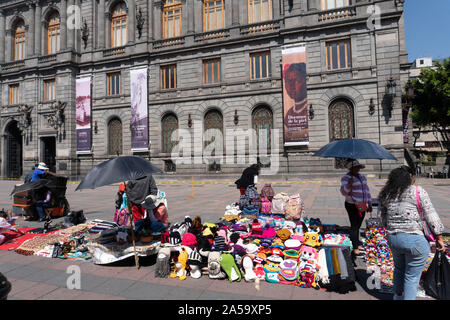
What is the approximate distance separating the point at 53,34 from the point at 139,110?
14.8 meters

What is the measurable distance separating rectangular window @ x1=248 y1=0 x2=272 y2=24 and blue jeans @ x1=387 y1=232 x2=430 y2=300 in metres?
22.8

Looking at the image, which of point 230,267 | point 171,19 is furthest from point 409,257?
point 171,19

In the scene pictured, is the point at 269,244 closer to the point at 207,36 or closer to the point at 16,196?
the point at 16,196

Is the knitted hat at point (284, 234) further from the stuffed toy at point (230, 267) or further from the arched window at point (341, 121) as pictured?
the arched window at point (341, 121)

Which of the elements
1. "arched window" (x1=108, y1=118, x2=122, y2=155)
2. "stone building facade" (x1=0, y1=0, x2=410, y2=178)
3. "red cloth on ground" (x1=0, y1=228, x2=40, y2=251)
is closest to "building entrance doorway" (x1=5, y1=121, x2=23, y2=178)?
"stone building facade" (x1=0, y1=0, x2=410, y2=178)

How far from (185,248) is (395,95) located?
19495 mm

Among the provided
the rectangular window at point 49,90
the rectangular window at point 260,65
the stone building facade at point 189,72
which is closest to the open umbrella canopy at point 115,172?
the stone building facade at point 189,72

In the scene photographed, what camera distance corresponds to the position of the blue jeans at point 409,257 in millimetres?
2854

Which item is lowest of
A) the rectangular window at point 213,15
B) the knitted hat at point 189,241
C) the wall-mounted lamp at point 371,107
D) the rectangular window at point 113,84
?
the knitted hat at point 189,241

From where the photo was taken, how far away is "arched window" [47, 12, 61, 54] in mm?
27953

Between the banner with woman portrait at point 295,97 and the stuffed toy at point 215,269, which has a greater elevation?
the banner with woman portrait at point 295,97

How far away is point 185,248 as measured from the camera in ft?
15.4

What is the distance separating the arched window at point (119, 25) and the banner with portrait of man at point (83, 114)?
4.89 m

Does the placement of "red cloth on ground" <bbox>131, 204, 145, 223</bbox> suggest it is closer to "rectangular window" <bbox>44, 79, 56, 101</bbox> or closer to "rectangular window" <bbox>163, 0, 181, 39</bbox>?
"rectangular window" <bbox>163, 0, 181, 39</bbox>
